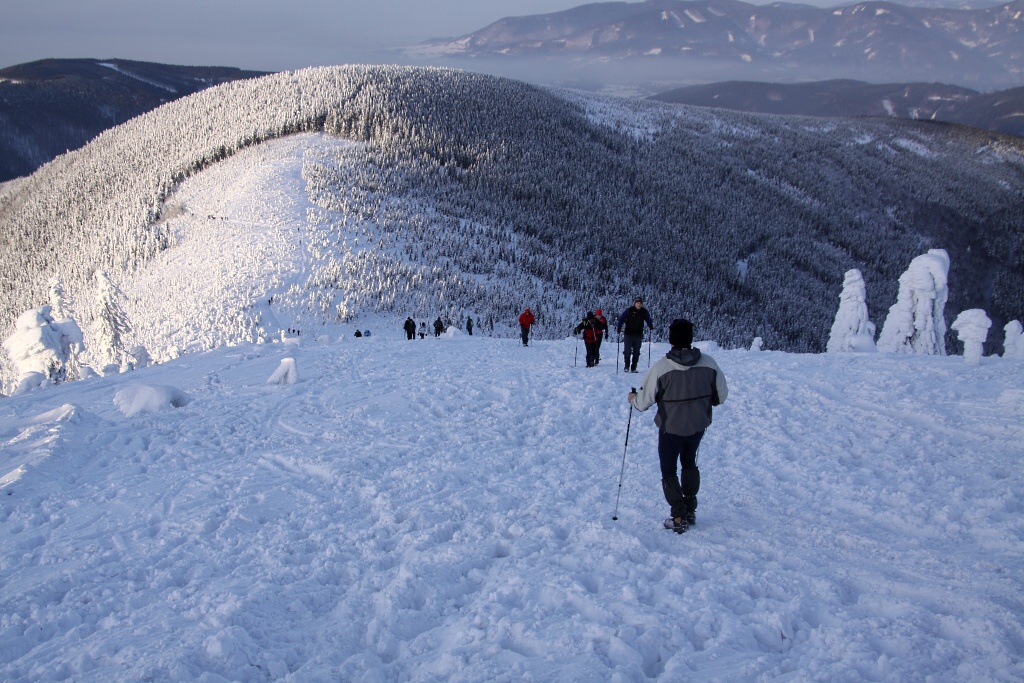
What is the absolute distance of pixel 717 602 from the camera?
190 inches

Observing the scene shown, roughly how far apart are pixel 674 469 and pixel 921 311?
25.1 metres

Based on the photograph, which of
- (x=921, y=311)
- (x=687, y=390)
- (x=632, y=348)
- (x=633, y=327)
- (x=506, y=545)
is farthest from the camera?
(x=921, y=311)

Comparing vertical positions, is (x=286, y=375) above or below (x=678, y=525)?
below

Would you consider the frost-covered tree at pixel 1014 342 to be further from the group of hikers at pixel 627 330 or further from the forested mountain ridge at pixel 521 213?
the forested mountain ridge at pixel 521 213

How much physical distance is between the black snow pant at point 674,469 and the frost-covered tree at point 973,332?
11.6m

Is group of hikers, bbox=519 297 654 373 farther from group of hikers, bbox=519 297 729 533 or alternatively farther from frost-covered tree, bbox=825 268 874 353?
frost-covered tree, bbox=825 268 874 353

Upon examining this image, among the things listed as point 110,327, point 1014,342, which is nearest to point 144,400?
point 1014,342

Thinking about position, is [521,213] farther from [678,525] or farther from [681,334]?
[678,525]

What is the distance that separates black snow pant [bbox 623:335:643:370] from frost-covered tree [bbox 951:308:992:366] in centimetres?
743

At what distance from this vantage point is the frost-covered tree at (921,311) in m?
24.7

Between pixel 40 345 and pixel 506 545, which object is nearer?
pixel 506 545

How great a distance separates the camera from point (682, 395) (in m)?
5.67

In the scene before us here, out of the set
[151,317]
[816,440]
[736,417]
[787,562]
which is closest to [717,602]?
[787,562]

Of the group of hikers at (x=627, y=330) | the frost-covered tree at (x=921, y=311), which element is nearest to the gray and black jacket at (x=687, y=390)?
the group of hikers at (x=627, y=330)
